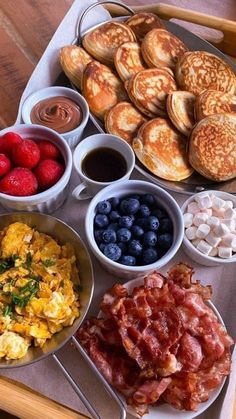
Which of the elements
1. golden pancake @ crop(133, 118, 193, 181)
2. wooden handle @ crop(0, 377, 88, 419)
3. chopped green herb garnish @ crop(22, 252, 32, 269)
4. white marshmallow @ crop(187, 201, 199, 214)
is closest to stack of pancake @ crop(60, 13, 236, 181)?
golden pancake @ crop(133, 118, 193, 181)

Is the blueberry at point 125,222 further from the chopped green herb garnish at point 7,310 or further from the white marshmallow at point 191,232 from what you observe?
the chopped green herb garnish at point 7,310

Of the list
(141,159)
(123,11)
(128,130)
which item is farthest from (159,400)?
(123,11)

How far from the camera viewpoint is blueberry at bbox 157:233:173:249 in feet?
3.38

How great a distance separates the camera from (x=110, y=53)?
1387mm

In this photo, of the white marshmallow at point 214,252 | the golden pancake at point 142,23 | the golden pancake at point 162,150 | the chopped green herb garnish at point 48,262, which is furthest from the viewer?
the golden pancake at point 142,23

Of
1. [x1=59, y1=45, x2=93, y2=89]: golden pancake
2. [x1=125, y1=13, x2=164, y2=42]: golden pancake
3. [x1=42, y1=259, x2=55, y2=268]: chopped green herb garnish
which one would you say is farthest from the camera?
[x1=125, y1=13, x2=164, y2=42]: golden pancake

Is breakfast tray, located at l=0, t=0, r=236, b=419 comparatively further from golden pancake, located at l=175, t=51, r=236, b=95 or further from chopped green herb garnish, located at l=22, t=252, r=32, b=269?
golden pancake, located at l=175, t=51, r=236, b=95

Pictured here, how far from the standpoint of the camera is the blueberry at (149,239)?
1.02m

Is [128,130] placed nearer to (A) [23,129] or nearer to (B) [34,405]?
(A) [23,129]

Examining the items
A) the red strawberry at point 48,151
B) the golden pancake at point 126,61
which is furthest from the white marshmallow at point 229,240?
the golden pancake at point 126,61

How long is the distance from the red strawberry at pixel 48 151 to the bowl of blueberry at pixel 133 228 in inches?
6.3

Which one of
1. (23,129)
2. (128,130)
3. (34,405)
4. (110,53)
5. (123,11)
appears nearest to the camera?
(34,405)

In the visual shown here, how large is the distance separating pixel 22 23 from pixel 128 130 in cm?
66

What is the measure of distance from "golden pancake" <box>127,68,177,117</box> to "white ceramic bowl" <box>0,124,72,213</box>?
288 millimetres
